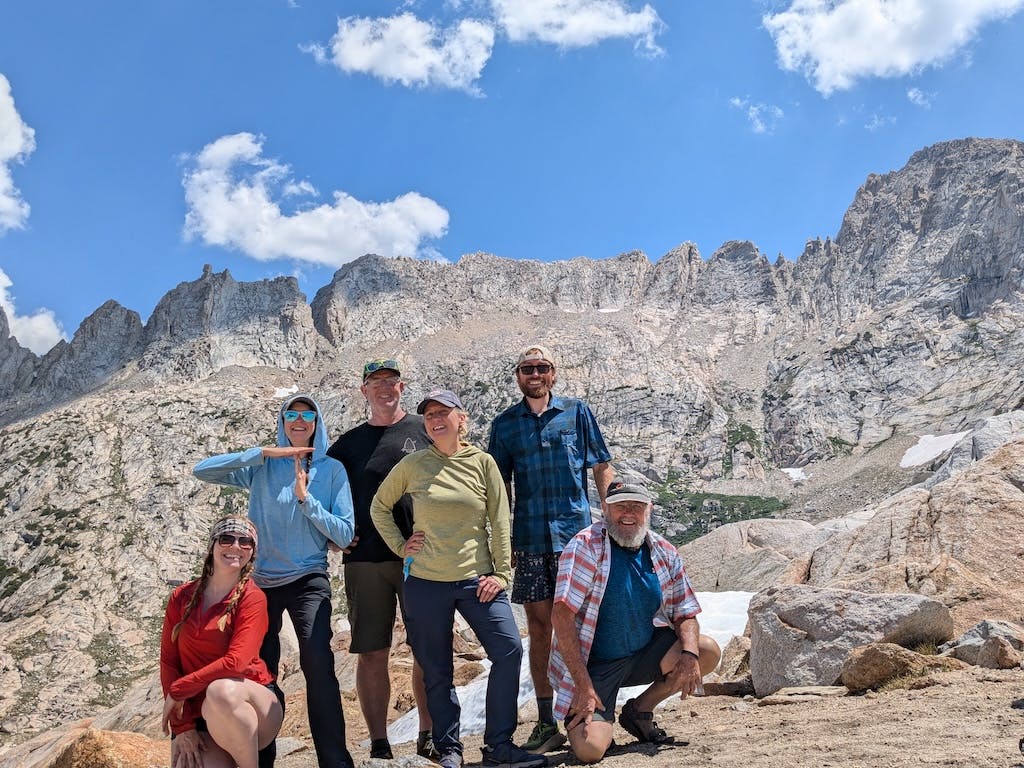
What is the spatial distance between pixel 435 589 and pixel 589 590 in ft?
4.06

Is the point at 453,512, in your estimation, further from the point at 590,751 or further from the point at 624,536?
the point at 590,751

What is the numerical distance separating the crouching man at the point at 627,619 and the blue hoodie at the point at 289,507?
196 centimetres

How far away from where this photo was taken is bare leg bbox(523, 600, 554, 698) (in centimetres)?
681

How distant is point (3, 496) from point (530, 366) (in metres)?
158

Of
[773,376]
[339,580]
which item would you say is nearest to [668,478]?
[773,376]

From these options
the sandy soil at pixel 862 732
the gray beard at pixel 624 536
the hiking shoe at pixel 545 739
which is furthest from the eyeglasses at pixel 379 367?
the hiking shoe at pixel 545 739

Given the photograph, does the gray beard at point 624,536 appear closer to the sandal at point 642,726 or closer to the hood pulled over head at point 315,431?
the sandal at point 642,726

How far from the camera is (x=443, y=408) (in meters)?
6.06

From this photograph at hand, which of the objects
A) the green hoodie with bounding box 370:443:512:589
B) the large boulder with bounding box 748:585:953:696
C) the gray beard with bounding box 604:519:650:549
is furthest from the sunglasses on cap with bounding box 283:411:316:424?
the large boulder with bounding box 748:585:953:696

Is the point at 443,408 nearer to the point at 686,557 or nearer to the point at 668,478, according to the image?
the point at 686,557

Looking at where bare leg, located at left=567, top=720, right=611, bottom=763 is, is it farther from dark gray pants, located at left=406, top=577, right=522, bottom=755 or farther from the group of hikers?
dark gray pants, located at left=406, top=577, right=522, bottom=755

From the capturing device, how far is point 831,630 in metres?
7.48

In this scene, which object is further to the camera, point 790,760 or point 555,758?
point 555,758

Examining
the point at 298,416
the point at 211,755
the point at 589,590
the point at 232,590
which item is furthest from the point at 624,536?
the point at 211,755
